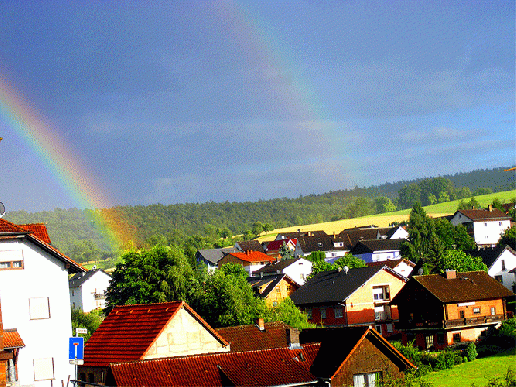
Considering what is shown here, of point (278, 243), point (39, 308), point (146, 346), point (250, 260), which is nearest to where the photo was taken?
point (146, 346)

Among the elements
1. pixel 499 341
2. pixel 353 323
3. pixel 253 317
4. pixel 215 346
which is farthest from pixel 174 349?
pixel 353 323

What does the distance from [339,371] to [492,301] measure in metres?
41.4

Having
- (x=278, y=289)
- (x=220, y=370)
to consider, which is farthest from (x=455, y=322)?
(x=220, y=370)

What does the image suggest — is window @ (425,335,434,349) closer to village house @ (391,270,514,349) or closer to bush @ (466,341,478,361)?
village house @ (391,270,514,349)

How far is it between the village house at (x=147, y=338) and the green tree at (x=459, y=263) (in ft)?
196

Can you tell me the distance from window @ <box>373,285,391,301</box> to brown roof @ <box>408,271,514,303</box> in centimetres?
836

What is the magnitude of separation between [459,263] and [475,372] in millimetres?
42338

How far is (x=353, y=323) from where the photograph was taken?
76062mm

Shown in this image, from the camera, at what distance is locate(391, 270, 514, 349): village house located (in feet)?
217

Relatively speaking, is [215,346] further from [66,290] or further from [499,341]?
[499,341]

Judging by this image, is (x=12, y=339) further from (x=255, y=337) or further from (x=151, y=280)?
(x=151, y=280)

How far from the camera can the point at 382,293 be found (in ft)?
260

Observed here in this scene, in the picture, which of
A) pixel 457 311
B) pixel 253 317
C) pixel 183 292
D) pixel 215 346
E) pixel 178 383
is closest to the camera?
pixel 178 383

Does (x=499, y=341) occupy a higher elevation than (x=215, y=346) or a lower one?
lower
